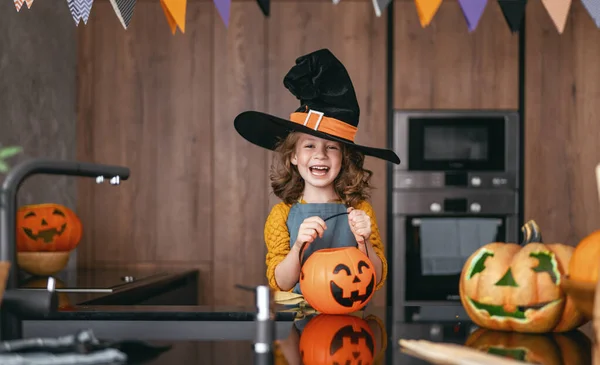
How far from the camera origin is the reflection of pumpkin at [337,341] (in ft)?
2.49

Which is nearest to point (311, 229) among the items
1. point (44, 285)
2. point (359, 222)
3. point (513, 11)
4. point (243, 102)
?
point (359, 222)

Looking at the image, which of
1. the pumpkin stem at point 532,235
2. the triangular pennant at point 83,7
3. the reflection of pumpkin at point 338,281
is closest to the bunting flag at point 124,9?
the triangular pennant at point 83,7

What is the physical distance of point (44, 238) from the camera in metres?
1.79

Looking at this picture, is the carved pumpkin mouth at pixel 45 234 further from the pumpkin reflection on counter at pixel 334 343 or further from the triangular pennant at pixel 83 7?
the pumpkin reflection on counter at pixel 334 343

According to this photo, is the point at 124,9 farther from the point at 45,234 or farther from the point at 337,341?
the point at 337,341

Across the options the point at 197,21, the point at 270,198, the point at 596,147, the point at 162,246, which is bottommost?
the point at 162,246

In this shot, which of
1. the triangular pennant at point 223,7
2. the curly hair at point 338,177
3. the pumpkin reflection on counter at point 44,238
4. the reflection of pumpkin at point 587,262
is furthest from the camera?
the triangular pennant at point 223,7

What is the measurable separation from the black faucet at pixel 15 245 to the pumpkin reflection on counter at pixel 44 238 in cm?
81

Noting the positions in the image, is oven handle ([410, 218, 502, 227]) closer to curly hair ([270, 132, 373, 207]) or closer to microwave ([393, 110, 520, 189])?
microwave ([393, 110, 520, 189])

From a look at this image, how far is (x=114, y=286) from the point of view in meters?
1.62

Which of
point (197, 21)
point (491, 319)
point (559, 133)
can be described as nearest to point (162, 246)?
point (197, 21)

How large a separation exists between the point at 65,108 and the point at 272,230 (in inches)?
65.6

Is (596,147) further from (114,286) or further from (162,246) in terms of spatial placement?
(114,286)

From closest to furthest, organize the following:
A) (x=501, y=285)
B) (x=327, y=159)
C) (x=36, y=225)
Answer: (x=501, y=285) < (x=327, y=159) < (x=36, y=225)
